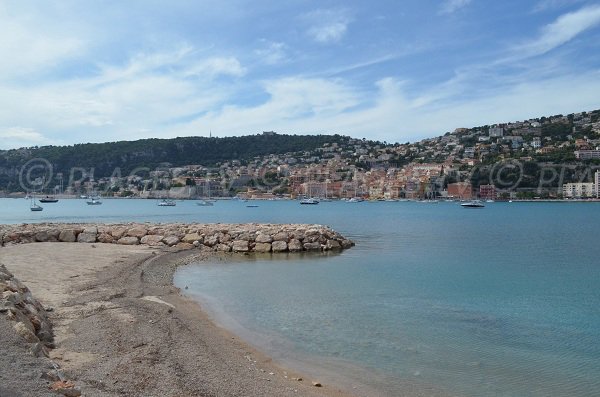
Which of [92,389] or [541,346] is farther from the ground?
[92,389]

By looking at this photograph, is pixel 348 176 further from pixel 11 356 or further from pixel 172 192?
pixel 11 356

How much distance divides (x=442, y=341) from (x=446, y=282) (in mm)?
7009

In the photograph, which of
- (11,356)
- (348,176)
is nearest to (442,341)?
(11,356)

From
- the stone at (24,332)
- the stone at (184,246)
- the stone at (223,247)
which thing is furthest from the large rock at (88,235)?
the stone at (24,332)

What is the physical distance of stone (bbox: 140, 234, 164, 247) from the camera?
933 inches

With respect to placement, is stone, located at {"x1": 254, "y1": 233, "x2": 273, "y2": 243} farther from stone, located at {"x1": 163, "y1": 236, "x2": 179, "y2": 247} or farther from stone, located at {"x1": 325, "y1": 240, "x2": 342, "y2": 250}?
stone, located at {"x1": 163, "y1": 236, "x2": 179, "y2": 247}

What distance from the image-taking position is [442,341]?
919cm

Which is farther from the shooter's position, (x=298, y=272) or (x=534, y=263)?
(x=534, y=263)

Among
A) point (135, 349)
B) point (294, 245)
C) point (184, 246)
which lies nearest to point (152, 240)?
point (184, 246)

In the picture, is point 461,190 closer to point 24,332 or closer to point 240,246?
point 240,246

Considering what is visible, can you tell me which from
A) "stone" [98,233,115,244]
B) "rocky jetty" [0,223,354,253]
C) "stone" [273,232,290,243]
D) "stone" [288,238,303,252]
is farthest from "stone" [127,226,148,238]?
"stone" [288,238,303,252]

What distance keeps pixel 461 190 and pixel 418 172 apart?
2388cm

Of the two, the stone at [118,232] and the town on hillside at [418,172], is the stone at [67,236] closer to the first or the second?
the stone at [118,232]

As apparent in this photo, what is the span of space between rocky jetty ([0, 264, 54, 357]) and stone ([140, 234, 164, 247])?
570 inches
